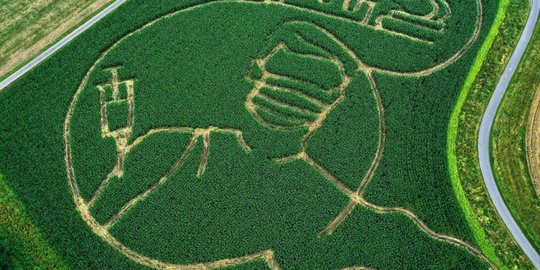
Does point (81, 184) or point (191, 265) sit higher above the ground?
point (81, 184)

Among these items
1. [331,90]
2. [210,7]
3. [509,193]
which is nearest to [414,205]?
[509,193]

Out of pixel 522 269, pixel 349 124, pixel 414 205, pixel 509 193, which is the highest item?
pixel 349 124

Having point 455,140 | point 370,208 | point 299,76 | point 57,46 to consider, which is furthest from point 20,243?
point 455,140

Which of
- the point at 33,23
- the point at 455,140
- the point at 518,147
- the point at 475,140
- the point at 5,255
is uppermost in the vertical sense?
the point at 33,23

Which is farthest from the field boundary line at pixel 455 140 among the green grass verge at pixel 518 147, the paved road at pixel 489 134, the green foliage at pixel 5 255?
the green foliage at pixel 5 255

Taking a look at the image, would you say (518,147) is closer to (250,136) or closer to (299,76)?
(299,76)

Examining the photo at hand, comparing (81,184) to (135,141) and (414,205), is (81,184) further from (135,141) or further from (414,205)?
(414,205)
